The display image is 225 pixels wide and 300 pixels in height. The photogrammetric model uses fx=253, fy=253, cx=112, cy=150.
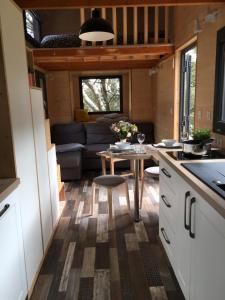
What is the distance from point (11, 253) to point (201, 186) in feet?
3.84

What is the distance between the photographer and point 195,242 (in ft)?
4.68

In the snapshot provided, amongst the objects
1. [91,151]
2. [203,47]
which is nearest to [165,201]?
[203,47]

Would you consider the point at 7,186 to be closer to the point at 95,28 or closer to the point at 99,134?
the point at 95,28

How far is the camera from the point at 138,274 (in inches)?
81.7

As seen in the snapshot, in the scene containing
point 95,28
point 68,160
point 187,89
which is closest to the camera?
point 95,28

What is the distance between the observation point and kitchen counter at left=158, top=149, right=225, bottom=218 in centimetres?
112

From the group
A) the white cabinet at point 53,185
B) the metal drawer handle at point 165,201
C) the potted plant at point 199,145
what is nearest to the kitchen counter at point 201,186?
the potted plant at point 199,145

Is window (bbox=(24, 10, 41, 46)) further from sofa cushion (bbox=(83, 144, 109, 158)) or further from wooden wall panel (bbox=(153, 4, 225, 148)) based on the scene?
wooden wall panel (bbox=(153, 4, 225, 148))

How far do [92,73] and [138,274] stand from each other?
4.76 meters

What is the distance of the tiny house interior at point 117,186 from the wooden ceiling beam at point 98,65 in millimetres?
646

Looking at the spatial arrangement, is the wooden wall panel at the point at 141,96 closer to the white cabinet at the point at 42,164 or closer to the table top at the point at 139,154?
the table top at the point at 139,154

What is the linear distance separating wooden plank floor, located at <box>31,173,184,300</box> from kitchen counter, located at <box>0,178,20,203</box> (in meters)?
0.90

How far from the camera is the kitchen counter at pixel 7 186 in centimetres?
141

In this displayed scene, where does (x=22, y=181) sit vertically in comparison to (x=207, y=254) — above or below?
above
